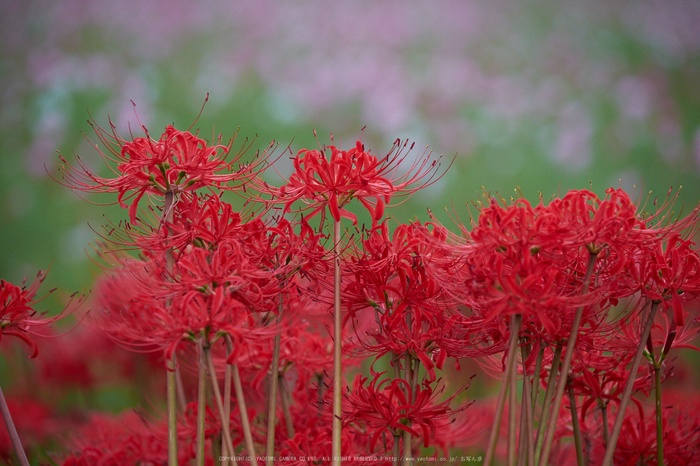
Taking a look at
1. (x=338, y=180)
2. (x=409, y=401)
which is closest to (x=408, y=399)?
(x=409, y=401)

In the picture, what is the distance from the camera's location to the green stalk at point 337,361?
36.5 inches

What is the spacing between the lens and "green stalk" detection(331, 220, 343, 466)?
0.93 metres

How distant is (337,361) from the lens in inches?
37.7

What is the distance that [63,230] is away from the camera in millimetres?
2115

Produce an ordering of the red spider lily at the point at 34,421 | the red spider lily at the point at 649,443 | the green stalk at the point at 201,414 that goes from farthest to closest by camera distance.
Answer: the red spider lily at the point at 34,421 → the red spider lily at the point at 649,443 → the green stalk at the point at 201,414

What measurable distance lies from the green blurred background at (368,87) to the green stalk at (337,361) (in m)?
1.29

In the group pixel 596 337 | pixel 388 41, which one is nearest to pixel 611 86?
pixel 388 41

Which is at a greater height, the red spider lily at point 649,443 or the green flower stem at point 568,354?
the green flower stem at point 568,354

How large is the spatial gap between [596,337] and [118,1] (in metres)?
2.12

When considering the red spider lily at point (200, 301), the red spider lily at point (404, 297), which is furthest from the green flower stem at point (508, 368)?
the red spider lily at point (200, 301)

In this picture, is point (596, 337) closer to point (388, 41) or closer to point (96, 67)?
point (388, 41)

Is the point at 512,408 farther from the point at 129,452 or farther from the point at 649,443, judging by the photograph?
the point at 129,452

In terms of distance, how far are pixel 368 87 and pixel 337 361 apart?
60.8 inches

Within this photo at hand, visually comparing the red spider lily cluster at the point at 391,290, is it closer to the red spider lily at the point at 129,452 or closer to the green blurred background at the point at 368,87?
the red spider lily at the point at 129,452
